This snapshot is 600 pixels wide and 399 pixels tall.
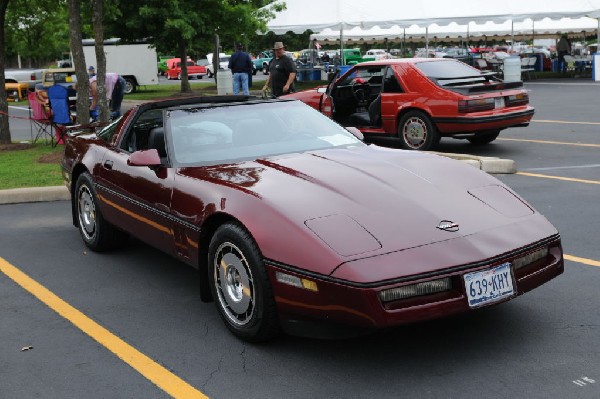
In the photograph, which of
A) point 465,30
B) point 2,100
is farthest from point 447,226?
point 465,30

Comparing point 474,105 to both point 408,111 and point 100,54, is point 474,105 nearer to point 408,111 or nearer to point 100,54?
point 408,111

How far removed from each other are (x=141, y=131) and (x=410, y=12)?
2220 cm

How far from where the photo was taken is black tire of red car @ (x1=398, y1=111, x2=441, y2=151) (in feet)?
38.0

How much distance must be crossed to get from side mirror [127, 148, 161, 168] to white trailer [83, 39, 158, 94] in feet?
107

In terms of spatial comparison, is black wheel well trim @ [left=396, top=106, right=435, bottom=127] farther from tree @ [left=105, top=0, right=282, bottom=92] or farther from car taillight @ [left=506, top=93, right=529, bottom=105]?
tree @ [left=105, top=0, right=282, bottom=92]

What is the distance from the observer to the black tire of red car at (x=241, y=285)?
4.12 meters

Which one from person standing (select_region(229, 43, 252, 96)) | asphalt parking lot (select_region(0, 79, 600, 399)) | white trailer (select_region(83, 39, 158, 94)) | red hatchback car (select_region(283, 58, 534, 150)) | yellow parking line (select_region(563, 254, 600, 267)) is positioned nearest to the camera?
asphalt parking lot (select_region(0, 79, 600, 399))

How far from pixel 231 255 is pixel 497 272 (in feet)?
4.73

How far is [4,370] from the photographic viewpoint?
13.7ft

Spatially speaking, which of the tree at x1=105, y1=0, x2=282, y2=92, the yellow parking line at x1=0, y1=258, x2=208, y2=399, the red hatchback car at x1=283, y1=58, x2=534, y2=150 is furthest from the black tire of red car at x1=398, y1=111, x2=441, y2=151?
the tree at x1=105, y1=0, x2=282, y2=92

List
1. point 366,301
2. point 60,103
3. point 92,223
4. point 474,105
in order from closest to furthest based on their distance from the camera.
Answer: point 366,301 < point 92,223 < point 474,105 < point 60,103

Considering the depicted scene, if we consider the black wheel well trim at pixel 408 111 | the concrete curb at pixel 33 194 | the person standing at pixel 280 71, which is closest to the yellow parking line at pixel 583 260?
the concrete curb at pixel 33 194

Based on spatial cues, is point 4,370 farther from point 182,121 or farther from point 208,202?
point 182,121

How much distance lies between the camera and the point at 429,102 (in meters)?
11.5
